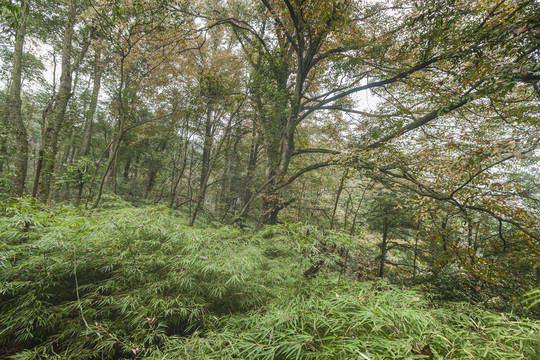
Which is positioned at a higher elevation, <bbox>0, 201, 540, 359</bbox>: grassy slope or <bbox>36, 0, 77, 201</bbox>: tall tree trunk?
<bbox>36, 0, 77, 201</bbox>: tall tree trunk

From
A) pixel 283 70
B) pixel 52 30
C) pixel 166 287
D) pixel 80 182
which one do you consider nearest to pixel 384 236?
pixel 283 70

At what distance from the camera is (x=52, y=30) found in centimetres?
734

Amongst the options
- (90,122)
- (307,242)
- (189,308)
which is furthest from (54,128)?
(307,242)

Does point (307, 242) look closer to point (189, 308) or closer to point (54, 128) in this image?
point (189, 308)

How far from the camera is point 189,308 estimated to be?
1903 millimetres

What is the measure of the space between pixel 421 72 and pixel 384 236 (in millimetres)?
5433

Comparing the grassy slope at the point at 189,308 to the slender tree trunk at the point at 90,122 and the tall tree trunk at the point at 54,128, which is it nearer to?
the tall tree trunk at the point at 54,128

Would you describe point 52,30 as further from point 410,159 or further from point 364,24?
point 410,159

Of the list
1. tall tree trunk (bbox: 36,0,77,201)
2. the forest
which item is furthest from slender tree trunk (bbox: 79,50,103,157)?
tall tree trunk (bbox: 36,0,77,201)

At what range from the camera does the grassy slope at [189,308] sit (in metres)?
1.07

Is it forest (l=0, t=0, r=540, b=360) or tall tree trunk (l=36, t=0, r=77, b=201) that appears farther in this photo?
tall tree trunk (l=36, t=0, r=77, b=201)

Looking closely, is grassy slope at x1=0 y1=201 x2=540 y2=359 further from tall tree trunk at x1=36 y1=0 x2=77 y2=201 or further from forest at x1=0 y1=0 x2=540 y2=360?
tall tree trunk at x1=36 y1=0 x2=77 y2=201

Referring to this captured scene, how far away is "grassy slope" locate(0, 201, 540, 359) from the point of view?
1.07 m

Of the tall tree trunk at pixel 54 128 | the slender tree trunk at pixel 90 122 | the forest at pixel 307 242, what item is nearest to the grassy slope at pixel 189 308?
the forest at pixel 307 242
